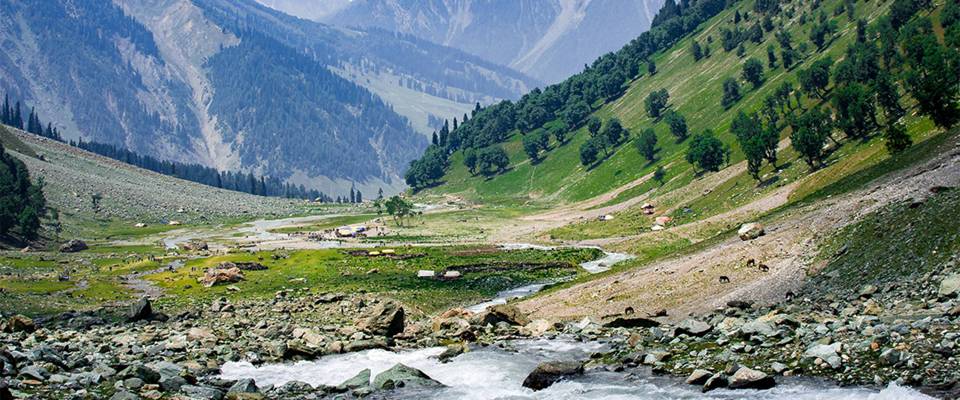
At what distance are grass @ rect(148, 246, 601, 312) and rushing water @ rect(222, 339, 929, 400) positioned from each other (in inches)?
1129

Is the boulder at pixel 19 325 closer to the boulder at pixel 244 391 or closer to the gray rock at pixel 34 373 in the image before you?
the gray rock at pixel 34 373

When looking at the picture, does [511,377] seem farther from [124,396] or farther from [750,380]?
[124,396]

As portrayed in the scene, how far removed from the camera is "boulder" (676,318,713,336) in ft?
127

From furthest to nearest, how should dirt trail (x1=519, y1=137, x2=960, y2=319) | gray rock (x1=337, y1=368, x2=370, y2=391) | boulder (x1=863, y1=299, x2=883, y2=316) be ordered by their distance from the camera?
dirt trail (x1=519, y1=137, x2=960, y2=319), gray rock (x1=337, y1=368, x2=370, y2=391), boulder (x1=863, y1=299, x2=883, y2=316)

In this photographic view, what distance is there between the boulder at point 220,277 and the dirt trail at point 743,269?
45.0 metres

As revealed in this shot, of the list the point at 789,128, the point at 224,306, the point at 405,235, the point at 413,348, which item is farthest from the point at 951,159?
the point at 405,235

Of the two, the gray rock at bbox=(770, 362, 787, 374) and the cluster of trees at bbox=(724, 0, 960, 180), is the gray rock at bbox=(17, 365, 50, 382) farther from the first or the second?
the cluster of trees at bbox=(724, 0, 960, 180)

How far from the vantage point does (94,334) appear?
171 ft

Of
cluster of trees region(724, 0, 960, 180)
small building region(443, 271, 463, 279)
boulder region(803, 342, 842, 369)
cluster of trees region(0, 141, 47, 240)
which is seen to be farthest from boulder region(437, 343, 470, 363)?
cluster of trees region(0, 141, 47, 240)

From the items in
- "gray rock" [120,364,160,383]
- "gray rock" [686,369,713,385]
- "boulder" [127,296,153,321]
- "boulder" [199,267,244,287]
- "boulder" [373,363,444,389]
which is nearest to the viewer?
"gray rock" [686,369,713,385]

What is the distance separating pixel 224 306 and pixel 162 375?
37639mm

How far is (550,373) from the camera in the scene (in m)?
34.7

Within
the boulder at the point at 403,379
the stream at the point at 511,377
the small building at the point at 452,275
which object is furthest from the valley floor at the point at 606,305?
the stream at the point at 511,377

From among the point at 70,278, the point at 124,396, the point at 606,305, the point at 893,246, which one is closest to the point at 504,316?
the point at 606,305
